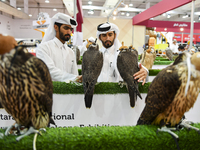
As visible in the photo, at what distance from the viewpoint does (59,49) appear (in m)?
2.18

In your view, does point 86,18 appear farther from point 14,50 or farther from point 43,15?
point 14,50

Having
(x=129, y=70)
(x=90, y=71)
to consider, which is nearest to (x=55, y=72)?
(x=90, y=71)

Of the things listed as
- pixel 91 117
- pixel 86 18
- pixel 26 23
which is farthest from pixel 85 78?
pixel 26 23

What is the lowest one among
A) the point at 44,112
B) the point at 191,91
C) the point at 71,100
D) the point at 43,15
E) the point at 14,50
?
the point at 71,100

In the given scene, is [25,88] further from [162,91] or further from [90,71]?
[90,71]

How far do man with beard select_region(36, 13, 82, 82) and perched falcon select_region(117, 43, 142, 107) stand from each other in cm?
57

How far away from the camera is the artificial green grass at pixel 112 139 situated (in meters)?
0.83

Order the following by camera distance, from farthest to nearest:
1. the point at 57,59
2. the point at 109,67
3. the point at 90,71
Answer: the point at 109,67
the point at 57,59
the point at 90,71

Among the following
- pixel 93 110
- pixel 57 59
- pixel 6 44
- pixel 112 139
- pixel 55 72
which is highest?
pixel 6 44

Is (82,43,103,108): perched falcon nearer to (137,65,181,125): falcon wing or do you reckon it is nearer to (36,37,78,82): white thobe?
(36,37,78,82): white thobe

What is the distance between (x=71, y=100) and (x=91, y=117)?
0.30 metres

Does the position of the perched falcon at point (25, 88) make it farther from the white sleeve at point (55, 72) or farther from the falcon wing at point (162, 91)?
the white sleeve at point (55, 72)

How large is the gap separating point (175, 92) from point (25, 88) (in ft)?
2.40

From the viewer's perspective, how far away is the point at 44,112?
2.69 feet
